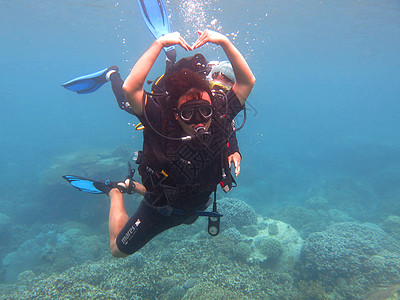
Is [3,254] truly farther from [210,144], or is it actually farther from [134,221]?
[210,144]

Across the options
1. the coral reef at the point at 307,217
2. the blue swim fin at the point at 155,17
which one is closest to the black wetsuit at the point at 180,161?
the blue swim fin at the point at 155,17

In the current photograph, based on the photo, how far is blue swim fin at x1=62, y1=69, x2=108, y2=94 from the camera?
6.20 meters

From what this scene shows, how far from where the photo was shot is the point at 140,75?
92.7 inches

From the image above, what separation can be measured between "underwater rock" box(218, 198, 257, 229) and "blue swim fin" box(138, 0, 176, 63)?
29.6 ft

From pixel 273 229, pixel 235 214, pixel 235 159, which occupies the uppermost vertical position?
pixel 235 159

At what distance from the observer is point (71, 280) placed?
808cm

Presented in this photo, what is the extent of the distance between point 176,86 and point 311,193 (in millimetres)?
22721

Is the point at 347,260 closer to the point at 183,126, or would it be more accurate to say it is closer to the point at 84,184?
the point at 183,126

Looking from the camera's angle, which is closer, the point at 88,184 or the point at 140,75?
the point at 140,75

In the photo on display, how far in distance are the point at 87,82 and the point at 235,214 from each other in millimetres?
9331

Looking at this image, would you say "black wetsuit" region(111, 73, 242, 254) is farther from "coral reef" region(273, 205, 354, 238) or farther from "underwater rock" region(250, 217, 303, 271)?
"coral reef" region(273, 205, 354, 238)

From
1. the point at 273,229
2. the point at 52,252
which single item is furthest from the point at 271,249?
the point at 52,252

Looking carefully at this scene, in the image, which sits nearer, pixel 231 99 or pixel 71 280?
pixel 231 99

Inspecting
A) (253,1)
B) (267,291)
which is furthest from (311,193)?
(253,1)
